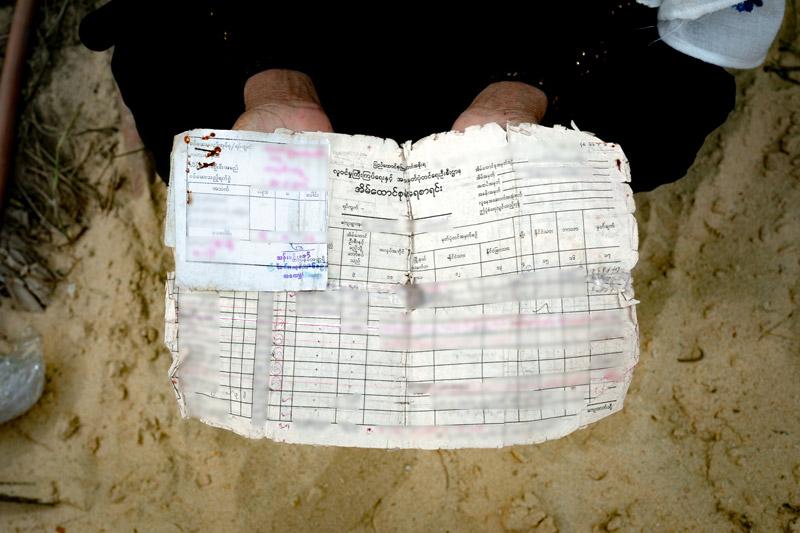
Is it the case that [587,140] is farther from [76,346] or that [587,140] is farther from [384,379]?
[76,346]

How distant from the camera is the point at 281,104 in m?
0.95

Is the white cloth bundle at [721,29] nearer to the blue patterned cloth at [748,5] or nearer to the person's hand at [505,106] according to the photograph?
the blue patterned cloth at [748,5]

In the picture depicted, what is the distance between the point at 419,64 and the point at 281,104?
29 centimetres

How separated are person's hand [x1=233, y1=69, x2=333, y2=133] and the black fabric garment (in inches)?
1.3

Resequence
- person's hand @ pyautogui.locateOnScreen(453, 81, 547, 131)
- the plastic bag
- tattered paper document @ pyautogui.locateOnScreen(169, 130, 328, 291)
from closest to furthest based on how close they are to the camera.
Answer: tattered paper document @ pyautogui.locateOnScreen(169, 130, 328, 291), person's hand @ pyautogui.locateOnScreen(453, 81, 547, 131), the plastic bag

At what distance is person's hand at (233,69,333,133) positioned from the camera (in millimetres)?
912

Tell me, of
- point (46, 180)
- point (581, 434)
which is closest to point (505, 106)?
point (581, 434)

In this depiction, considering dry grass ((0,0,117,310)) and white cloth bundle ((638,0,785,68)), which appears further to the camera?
dry grass ((0,0,117,310))

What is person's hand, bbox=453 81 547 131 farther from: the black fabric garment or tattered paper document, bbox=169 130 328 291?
Answer: tattered paper document, bbox=169 130 328 291

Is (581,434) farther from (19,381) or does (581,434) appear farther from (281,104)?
(19,381)

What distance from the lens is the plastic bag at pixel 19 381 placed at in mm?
1377

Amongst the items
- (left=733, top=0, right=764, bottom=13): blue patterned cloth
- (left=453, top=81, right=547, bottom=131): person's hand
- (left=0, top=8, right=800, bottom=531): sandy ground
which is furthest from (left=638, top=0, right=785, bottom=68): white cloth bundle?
(left=0, top=8, right=800, bottom=531): sandy ground

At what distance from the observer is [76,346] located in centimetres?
145

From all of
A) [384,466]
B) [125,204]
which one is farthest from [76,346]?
[384,466]
